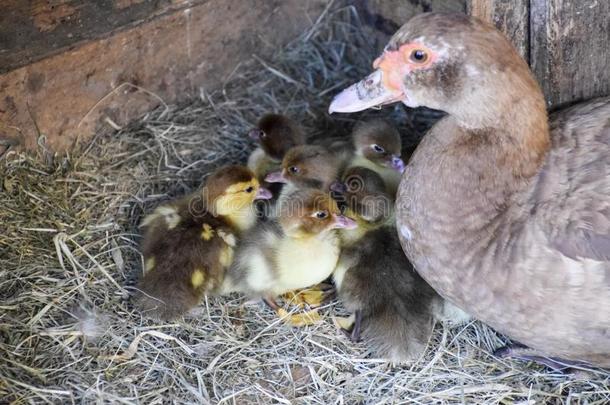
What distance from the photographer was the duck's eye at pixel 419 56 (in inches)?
104

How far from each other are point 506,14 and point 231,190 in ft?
3.99

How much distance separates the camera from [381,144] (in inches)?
137

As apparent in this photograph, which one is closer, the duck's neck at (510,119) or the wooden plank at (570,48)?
the duck's neck at (510,119)

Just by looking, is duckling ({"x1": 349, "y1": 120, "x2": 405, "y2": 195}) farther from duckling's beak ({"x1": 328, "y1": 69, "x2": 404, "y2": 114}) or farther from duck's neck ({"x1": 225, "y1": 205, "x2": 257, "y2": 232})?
duckling's beak ({"x1": 328, "y1": 69, "x2": 404, "y2": 114})

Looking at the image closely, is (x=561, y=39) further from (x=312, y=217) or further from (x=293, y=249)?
(x=293, y=249)

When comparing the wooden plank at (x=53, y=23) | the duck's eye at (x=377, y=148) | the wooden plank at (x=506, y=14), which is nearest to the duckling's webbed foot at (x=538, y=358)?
the duck's eye at (x=377, y=148)

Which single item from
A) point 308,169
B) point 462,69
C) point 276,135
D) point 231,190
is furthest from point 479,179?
point 276,135

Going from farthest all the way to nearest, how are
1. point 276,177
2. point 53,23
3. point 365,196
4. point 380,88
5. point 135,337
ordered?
point 276,177 → point 53,23 → point 365,196 → point 135,337 → point 380,88

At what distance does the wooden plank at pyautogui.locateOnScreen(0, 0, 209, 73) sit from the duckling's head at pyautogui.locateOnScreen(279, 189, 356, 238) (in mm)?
1108

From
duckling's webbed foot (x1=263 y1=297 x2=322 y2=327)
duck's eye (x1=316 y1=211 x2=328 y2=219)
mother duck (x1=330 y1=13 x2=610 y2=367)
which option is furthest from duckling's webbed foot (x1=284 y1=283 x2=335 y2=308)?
mother duck (x1=330 y1=13 x2=610 y2=367)

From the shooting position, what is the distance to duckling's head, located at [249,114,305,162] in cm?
362

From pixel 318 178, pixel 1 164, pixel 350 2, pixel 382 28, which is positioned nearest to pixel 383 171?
pixel 318 178

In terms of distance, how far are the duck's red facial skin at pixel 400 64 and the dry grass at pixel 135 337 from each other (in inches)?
40.0

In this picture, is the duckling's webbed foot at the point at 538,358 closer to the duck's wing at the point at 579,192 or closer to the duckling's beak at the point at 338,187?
the duck's wing at the point at 579,192
